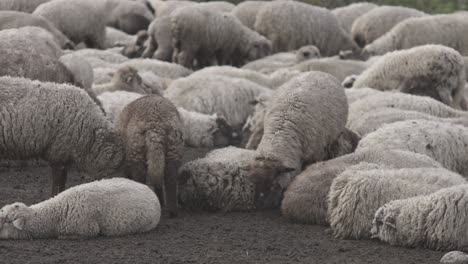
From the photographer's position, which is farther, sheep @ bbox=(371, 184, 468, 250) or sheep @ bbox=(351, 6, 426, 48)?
sheep @ bbox=(351, 6, 426, 48)

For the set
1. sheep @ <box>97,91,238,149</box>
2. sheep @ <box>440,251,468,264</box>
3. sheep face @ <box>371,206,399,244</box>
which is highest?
sheep @ <box>97,91,238,149</box>

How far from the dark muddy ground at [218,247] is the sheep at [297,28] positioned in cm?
1256

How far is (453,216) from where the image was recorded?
765cm

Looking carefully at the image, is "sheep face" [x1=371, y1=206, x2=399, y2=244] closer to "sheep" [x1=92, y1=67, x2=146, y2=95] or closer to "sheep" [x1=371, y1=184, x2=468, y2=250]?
"sheep" [x1=371, y1=184, x2=468, y2=250]

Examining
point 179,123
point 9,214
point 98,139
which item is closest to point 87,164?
point 98,139

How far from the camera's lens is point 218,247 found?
811 cm

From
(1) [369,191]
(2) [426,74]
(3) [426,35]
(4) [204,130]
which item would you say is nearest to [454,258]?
(1) [369,191]

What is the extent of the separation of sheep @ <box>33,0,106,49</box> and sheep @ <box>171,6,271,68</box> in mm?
2347

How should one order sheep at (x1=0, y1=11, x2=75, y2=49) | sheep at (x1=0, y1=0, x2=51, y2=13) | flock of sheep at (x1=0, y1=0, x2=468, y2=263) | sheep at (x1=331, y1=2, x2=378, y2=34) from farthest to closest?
1. sheep at (x1=331, y1=2, x2=378, y2=34)
2. sheep at (x1=0, y1=0, x2=51, y2=13)
3. sheep at (x1=0, y1=11, x2=75, y2=49)
4. flock of sheep at (x1=0, y1=0, x2=468, y2=263)

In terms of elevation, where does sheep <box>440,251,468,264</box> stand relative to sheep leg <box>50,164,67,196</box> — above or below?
below

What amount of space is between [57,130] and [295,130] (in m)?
2.44

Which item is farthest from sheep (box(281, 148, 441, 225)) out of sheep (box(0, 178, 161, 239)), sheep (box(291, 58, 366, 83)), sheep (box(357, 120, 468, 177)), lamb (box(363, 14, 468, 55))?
lamb (box(363, 14, 468, 55))

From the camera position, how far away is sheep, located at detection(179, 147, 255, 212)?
32.0ft

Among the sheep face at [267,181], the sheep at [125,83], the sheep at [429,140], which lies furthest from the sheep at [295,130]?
the sheep at [125,83]
